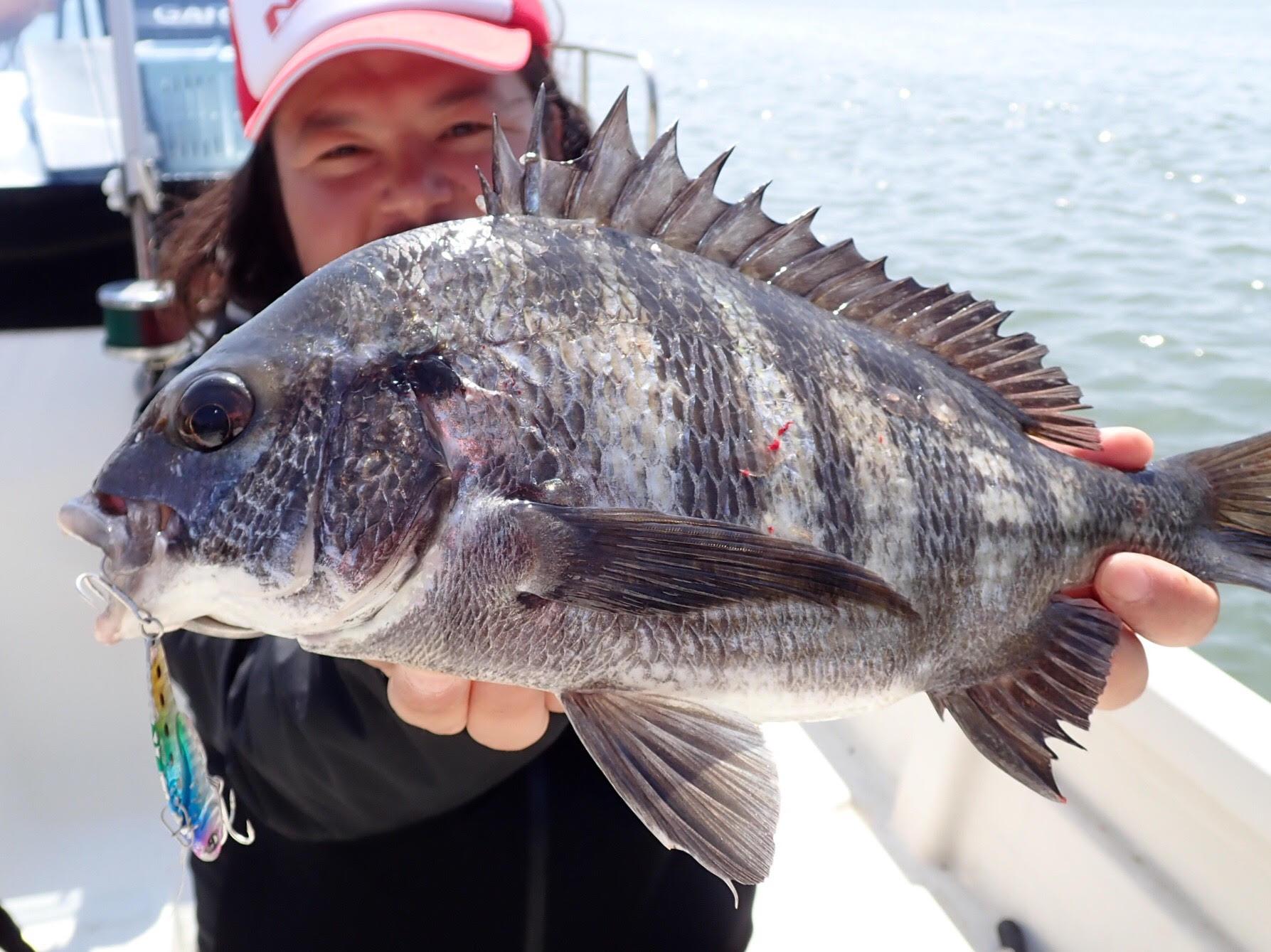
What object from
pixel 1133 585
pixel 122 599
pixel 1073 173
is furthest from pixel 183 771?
pixel 1073 173

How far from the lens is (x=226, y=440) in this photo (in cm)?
106

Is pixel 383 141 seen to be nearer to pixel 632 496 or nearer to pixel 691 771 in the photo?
pixel 632 496

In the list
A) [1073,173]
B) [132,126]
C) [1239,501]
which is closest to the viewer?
[1239,501]

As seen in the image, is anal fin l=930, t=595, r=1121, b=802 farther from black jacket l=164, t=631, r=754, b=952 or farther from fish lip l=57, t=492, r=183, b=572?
fish lip l=57, t=492, r=183, b=572

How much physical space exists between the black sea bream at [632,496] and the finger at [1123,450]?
17 centimetres

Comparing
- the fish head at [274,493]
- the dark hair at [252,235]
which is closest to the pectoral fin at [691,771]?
the fish head at [274,493]

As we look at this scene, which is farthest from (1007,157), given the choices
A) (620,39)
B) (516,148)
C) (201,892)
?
(201,892)

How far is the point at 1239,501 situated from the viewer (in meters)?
1.50

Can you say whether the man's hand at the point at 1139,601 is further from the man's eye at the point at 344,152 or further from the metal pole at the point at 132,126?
the metal pole at the point at 132,126

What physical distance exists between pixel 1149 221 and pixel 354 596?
31.2ft

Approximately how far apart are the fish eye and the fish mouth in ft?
0.25

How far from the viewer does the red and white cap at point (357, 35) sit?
5.40 feet

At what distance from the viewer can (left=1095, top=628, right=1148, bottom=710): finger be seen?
4.91 feet

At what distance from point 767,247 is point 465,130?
0.80 metres
